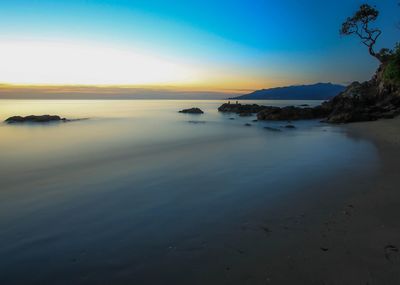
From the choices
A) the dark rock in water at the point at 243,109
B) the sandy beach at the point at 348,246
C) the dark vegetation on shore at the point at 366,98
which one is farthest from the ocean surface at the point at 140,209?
the dark rock in water at the point at 243,109

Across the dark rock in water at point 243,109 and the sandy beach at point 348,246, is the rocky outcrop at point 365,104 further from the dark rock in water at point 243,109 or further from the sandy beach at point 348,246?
the sandy beach at point 348,246

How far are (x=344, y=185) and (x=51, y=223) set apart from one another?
7899 millimetres

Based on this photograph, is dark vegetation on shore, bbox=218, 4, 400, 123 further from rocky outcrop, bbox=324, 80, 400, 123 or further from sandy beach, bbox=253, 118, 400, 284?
sandy beach, bbox=253, 118, 400, 284

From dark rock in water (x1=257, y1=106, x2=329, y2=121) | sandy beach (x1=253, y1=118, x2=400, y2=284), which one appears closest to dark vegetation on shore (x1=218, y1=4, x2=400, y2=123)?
dark rock in water (x1=257, y1=106, x2=329, y2=121)

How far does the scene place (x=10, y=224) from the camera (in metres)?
6.55

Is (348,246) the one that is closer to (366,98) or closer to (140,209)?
(140,209)

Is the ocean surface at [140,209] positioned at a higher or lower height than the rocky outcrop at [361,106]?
lower

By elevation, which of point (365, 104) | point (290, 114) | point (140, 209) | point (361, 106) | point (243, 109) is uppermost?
point (365, 104)

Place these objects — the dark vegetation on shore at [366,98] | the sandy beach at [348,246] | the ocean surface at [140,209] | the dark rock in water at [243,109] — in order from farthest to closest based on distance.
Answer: the dark rock in water at [243,109], the dark vegetation on shore at [366,98], the ocean surface at [140,209], the sandy beach at [348,246]

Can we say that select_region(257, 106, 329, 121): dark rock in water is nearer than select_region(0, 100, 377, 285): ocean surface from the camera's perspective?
No

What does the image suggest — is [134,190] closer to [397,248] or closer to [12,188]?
[12,188]

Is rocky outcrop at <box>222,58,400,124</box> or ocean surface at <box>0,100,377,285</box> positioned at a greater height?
rocky outcrop at <box>222,58,400,124</box>

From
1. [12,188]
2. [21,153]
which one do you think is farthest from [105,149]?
[12,188]

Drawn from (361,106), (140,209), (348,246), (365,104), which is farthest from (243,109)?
(348,246)
